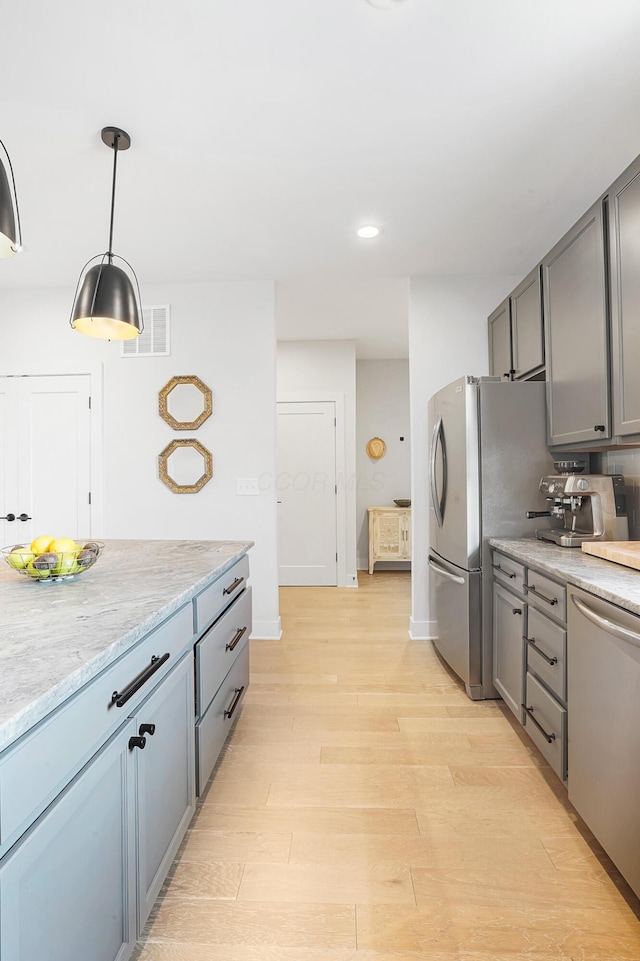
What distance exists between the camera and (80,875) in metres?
0.96

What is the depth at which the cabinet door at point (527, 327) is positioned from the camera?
2957 mm

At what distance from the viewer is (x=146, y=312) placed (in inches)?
162

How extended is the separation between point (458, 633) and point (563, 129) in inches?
98.7

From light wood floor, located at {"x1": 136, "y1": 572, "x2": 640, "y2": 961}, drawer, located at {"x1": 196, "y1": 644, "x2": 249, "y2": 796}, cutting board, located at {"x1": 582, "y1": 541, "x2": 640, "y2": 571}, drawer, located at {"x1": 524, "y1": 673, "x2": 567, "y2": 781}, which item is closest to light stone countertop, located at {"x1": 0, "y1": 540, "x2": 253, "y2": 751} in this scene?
drawer, located at {"x1": 196, "y1": 644, "x2": 249, "y2": 796}

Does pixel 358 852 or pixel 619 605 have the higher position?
pixel 619 605

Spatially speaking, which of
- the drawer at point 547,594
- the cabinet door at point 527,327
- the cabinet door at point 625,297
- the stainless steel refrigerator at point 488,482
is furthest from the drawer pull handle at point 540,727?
the cabinet door at point 527,327

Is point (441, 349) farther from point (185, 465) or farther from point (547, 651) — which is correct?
point (547, 651)

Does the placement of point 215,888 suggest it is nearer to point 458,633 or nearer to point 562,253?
point 458,633

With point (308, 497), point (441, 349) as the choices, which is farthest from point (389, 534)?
point (441, 349)

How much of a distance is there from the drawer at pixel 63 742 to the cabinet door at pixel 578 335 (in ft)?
6.65

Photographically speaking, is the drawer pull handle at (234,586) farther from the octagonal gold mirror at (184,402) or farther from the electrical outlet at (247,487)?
the octagonal gold mirror at (184,402)

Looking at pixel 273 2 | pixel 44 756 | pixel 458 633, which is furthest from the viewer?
pixel 458 633

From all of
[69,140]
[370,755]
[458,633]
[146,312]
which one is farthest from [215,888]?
[146,312]

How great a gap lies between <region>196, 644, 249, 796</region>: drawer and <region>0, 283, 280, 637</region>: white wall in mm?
1520
